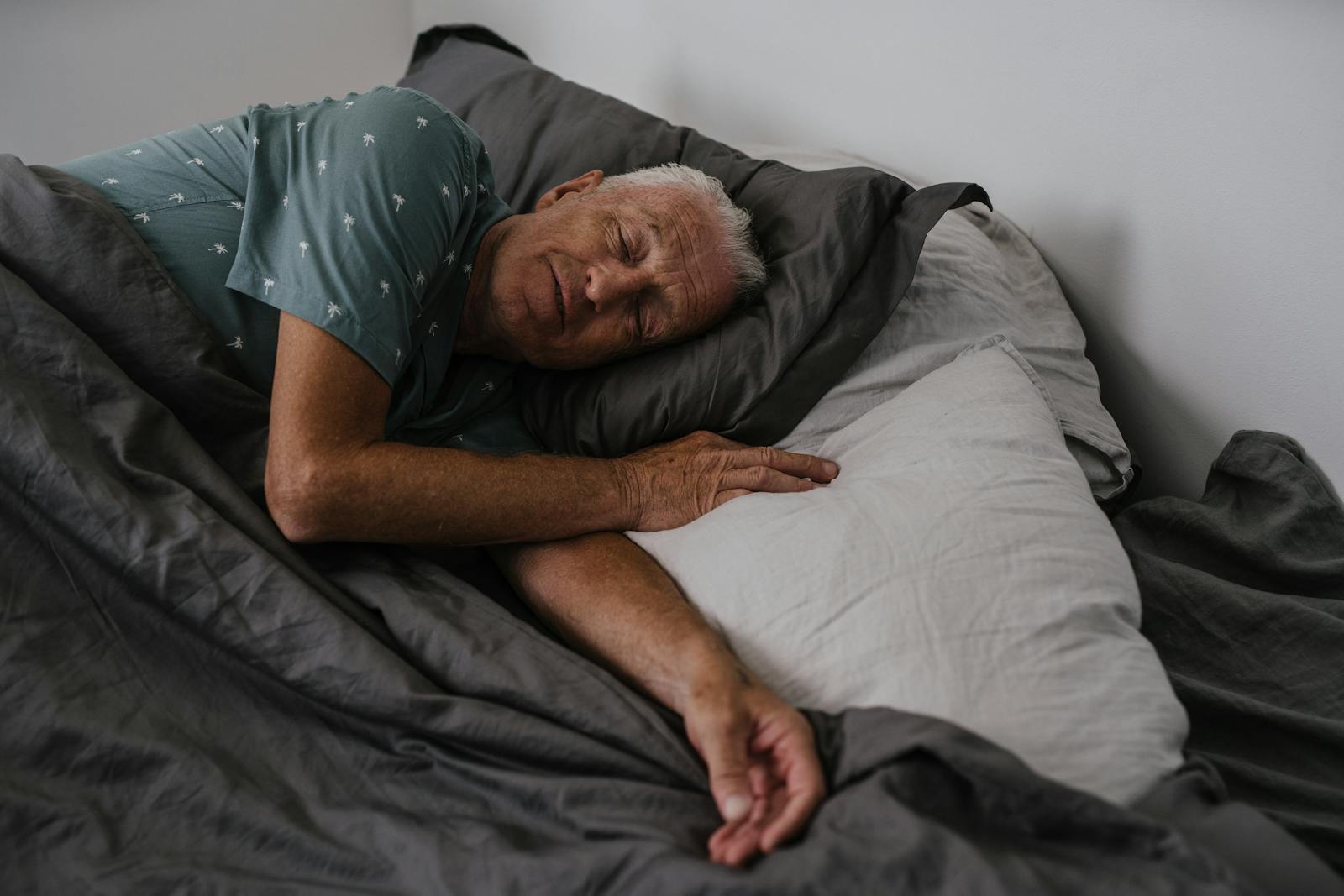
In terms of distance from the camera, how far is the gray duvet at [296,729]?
3.06 ft

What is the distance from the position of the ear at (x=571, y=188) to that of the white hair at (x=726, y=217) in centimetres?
2

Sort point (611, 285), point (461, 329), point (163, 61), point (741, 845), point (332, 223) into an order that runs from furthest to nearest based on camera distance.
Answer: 1. point (163, 61)
2. point (461, 329)
3. point (611, 285)
4. point (332, 223)
5. point (741, 845)

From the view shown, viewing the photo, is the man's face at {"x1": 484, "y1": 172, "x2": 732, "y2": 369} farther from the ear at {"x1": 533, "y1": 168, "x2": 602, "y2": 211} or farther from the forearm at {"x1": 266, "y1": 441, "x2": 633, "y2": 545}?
the forearm at {"x1": 266, "y1": 441, "x2": 633, "y2": 545}

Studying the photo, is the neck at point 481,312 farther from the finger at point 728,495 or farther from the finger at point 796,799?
the finger at point 796,799

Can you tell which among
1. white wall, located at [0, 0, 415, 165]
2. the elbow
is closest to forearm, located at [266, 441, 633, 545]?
the elbow

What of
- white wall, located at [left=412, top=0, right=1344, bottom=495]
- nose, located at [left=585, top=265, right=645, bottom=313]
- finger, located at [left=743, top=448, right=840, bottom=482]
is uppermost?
white wall, located at [left=412, top=0, right=1344, bottom=495]

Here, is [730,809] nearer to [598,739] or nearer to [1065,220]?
[598,739]

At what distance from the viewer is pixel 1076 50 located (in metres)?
1.64

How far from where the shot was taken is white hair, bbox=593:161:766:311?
1614 millimetres

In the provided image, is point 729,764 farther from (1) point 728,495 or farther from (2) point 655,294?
(2) point 655,294

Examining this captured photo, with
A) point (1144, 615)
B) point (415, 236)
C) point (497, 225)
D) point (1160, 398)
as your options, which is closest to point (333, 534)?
point (415, 236)

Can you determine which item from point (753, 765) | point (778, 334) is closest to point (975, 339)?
point (778, 334)

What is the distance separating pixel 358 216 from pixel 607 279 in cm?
34

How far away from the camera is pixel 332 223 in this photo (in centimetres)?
137
